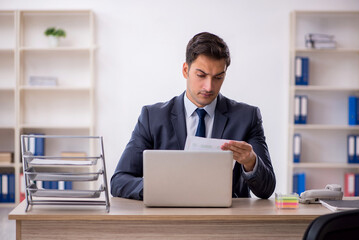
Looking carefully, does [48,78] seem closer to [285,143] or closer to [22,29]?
[22,29]

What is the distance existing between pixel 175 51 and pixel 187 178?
3.51m

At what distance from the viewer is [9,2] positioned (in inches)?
207

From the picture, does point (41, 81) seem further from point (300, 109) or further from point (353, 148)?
point (353, 148)

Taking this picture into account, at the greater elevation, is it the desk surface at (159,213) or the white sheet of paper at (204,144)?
the white sheet of paper at (204,144)

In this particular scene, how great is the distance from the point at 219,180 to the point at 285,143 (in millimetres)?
3526

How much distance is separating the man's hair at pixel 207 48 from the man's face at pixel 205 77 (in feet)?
0.07

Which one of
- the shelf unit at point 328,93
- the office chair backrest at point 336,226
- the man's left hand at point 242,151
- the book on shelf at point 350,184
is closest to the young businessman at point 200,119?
the man's left hand at point 242,151

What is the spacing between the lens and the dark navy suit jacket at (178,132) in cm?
242

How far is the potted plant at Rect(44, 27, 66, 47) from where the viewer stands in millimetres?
5102

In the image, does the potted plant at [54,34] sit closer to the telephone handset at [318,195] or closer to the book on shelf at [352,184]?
the book on shelf at [352,184]

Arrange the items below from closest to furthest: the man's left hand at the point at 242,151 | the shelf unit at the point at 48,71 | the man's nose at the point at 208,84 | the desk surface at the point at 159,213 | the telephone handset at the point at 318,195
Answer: the desk surface at the point at 159,213 < the man's left hand at the point at 242,151 < the telephone handset at the point at 318,195 < the man's nose at the point at 208,84 < the shelf unit at the point at 48,71

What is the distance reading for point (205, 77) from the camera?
2.39 metres

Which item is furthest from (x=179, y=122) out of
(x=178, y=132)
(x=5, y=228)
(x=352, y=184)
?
(x=352, y=184)

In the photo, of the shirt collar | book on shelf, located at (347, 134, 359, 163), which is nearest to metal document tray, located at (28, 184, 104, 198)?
the shirt collar
